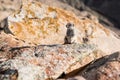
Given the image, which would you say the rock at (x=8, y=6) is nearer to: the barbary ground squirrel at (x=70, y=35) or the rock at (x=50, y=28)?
the rock at (x=50, y=28)

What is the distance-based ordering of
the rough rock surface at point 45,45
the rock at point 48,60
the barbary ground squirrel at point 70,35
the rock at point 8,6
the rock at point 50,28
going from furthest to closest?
the rock at point 8,6 → the barbary ground squirrel at point 70,35 → the rock at point 50,28 → the rough rock surface at point 45,45 → the rock at point 48,60

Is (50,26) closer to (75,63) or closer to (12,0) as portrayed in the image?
(75,63)

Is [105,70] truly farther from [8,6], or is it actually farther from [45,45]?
[8,6]

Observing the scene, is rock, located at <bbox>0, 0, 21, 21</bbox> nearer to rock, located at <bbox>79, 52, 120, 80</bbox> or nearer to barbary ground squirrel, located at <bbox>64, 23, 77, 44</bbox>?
barbary ground squirrel, located at <bbox>64, 23, 77, 44</bbox>

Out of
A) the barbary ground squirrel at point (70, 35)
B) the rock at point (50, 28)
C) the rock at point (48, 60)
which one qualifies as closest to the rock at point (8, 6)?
the rock at point (50, 28)

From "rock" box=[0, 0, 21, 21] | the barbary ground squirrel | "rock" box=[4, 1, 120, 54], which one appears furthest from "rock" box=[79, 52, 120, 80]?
"rock" box=[0, 0, 21, 21]
